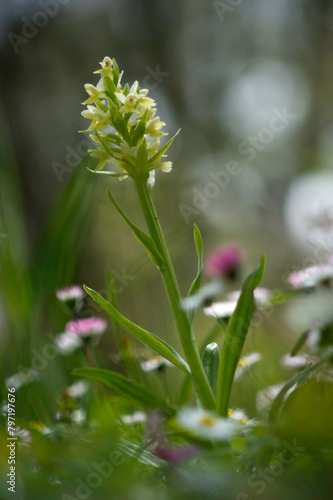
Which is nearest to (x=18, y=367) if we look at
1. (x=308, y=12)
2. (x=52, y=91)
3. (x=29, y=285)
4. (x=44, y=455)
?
(x=29, y=285)

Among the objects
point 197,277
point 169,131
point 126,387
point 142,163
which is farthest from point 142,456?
point 169,131

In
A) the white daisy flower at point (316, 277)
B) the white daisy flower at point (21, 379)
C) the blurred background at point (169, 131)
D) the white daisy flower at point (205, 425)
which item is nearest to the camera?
the white daisy flower at point (205, 425)

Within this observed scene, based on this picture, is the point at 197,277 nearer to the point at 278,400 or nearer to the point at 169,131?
the point at 278,400

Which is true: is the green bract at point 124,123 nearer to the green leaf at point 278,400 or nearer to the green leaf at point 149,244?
the green leaf at point 149,244

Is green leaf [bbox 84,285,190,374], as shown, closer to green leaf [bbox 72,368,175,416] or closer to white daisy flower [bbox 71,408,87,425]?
green leaf [bbox 72,368,175,416]

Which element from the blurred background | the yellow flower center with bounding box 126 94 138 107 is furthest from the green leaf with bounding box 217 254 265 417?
the yellow flower center with bounding box 126 94 138 107

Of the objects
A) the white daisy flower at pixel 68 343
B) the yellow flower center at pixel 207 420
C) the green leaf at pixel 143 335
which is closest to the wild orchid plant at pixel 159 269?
the green leaf at pixel 143 335

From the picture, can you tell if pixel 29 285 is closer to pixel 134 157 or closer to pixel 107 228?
pixel 134 157
